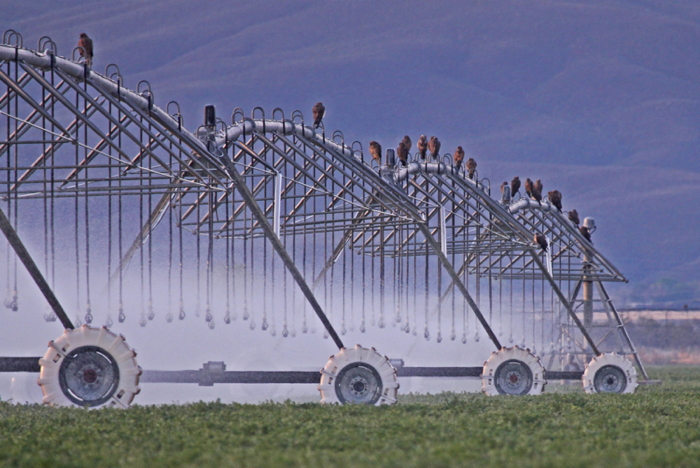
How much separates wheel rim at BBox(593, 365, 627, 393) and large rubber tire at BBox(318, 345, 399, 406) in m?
11.9

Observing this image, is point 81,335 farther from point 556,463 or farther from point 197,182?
point 556,463

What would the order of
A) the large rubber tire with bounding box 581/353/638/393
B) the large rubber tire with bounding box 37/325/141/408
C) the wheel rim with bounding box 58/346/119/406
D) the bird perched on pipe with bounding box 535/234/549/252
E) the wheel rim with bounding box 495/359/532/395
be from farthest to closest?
1. the bird perched on pipe with bounding box 535/234/549/252
2. the large rubber tire with bounding box 581/353/638/393
3. the wheel rim with bounding box 495/359/532/395
4. the wheel rim with bounding box 58/346/119/406
5. the large rubber tire with bounding box 37/325/141/408

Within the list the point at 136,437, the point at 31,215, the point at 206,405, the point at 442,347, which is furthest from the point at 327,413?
the point at 31,215

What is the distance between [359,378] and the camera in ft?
74.2

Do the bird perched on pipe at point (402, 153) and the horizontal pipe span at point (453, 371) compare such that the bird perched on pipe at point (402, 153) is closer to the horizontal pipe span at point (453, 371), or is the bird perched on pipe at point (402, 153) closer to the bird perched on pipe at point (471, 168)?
the bird perched on pipe at point (471, 168)

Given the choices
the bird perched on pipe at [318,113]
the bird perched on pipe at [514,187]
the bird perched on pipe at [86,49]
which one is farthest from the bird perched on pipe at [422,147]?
the bird perched on pipe at [86,49]

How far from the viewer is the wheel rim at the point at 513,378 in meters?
28.6

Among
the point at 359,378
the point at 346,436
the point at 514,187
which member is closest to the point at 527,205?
the point at 514,187

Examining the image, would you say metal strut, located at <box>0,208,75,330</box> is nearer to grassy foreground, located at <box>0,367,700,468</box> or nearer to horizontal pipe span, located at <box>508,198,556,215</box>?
grassy foreground, located at <box>0,367,700,468</box>

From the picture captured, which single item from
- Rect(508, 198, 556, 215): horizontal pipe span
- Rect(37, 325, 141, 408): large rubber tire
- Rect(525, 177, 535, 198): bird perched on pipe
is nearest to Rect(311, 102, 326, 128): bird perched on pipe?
Rect(37, 325, 141, 408): large rubber tire

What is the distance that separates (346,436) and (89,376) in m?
6.65

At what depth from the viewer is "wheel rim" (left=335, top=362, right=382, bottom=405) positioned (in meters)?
22.4

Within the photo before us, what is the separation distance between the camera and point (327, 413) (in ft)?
57.8

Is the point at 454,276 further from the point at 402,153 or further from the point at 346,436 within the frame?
the point at 346,436
